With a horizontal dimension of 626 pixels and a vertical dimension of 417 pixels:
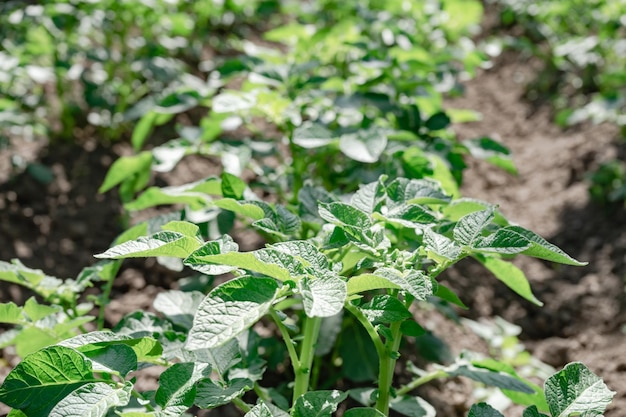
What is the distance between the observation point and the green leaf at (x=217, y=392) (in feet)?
3.19

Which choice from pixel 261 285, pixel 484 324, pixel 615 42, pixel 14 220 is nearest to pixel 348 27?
pixel 484 324

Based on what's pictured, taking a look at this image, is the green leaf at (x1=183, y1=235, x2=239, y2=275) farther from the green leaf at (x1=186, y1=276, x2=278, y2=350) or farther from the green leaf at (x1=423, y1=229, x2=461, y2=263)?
the green leaf at (x1=423, y1=229, x2=461, y2=263)

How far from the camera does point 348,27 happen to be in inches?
101

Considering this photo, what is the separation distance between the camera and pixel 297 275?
933 millimetres

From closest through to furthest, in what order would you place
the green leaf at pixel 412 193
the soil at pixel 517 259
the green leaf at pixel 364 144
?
the green leaf at pixel 412 193 < the green leaf at pixel 364 144 < the soil at pixel 517 259

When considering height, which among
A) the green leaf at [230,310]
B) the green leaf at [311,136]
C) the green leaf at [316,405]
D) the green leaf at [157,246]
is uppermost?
the green leaf at [157,246]

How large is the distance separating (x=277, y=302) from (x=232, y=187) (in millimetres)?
342

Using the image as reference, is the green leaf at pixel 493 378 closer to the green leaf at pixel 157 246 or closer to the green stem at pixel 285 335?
the green stem at pixel 285 335

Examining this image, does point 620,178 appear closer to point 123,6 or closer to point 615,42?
point 615,42

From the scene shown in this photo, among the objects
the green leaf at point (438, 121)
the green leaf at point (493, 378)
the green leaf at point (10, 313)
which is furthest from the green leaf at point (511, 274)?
the green leaf at point (10, 313)

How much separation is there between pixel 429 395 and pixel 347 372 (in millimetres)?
246

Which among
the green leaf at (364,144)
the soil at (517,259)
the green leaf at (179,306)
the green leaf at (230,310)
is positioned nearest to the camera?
the green leaf at (230,310)

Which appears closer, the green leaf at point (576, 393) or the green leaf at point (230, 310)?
the green leaf at point (230, 310)

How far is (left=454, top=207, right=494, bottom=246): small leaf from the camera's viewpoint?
101 cm
